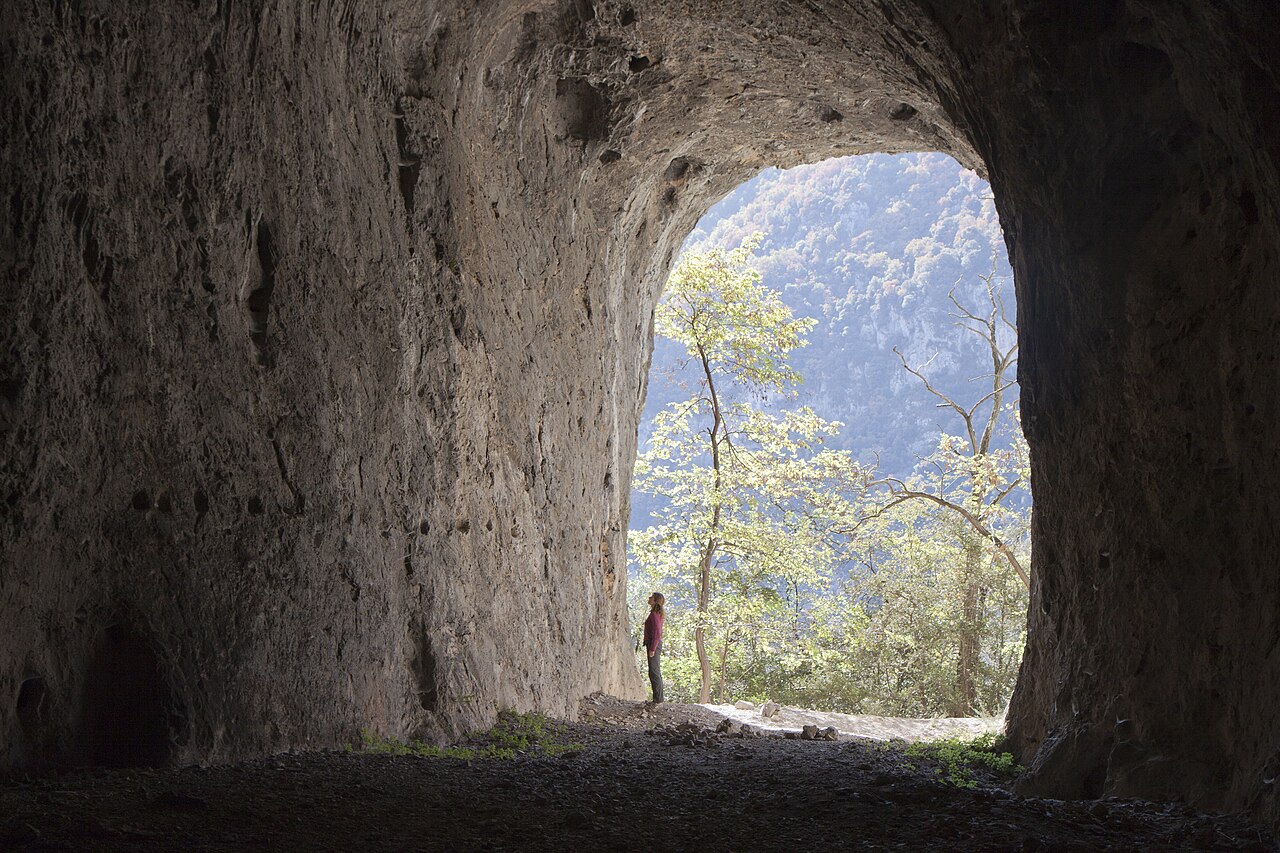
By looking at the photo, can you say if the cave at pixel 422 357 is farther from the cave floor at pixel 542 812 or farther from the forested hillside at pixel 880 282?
the forested hillside at pixel 880 282

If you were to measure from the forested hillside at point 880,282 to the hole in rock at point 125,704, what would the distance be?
66.2 metres

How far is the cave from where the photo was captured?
395 cm

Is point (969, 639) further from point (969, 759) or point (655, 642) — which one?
point (969, 759)

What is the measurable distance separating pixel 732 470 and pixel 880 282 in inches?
2551

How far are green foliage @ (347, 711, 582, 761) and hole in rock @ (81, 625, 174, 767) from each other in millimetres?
1243

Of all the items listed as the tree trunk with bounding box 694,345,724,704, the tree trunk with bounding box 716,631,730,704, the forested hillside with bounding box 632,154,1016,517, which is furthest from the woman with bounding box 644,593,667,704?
the forested hillside with bounding box 632,154,1016,517

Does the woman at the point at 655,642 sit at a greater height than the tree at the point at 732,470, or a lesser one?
lesser

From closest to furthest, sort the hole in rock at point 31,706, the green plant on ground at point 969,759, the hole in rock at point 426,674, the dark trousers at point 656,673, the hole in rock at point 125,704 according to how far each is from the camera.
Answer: the hole in rock at point 31,706 → the hole in rock at point 125,704 → the green plant on ground at point 969,759 → the hole in rock at point 426,674 → the dark trousers at point 656,673

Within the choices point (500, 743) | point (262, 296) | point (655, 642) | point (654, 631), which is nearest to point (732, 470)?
point (654, 631)

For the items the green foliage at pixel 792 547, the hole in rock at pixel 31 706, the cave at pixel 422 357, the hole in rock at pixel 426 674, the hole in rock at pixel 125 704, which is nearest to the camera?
the hole in rock at pixel 31 706

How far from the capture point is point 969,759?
20.6ft

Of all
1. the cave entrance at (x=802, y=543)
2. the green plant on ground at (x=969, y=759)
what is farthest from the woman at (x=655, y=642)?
the cave entrance at (x=802, y=543)

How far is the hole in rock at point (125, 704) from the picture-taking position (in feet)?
13.5

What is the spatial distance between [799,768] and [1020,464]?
1521 cm
